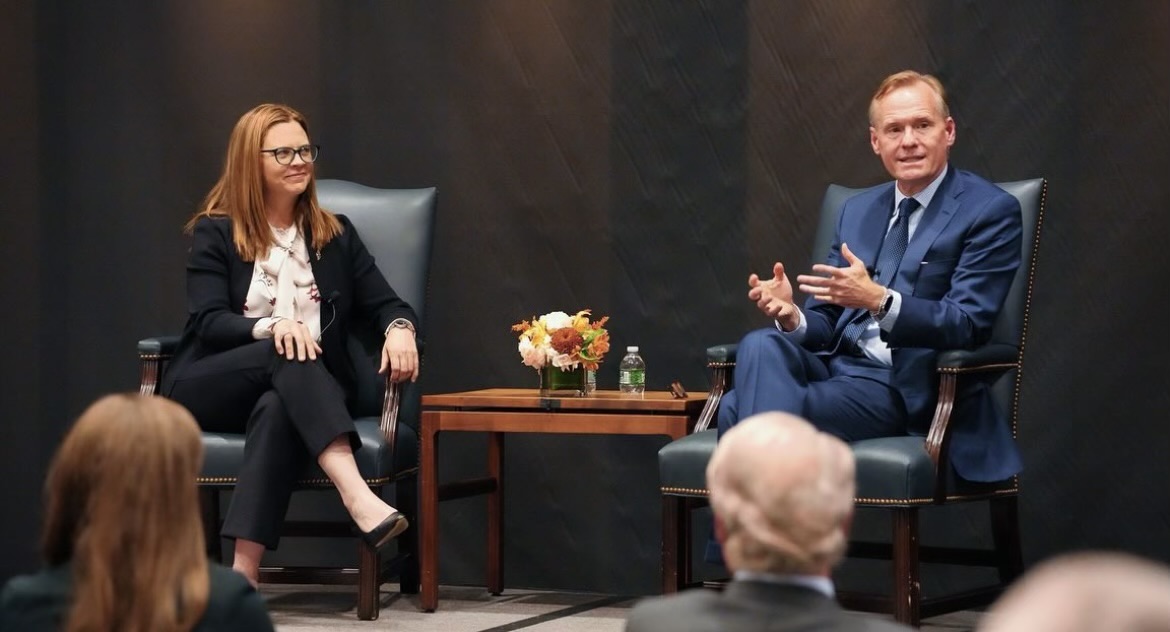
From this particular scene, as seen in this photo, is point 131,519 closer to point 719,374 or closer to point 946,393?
point 946,393

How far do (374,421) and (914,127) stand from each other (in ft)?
5.59

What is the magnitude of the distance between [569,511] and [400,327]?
1.00 metres

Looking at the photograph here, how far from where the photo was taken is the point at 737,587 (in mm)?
1601

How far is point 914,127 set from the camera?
400cm

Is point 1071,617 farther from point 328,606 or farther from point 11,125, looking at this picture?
point 11,125

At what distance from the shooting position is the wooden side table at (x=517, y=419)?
4113 millimetres

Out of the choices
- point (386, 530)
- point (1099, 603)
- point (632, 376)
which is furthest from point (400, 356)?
point (1099, 603)

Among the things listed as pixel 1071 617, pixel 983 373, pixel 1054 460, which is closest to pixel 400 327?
pixel 983 373

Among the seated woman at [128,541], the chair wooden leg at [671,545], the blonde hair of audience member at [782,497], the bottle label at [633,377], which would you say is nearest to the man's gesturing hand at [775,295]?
the chair wooden leg at [671,545]

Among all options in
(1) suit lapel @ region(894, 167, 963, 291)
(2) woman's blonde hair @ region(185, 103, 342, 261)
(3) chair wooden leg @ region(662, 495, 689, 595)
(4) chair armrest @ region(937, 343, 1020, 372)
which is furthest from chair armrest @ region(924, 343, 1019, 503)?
(2) woman's blonde hair @ region(185, 103, 342, 261)

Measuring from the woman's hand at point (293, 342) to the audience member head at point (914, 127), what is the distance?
162 cm

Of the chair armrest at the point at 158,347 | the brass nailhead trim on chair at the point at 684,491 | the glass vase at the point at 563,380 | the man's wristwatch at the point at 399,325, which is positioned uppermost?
the man's wristwatch at the point at 399,325

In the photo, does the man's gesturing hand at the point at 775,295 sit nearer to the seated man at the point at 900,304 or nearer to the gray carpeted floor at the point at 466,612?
the seated man at the point at 900,304

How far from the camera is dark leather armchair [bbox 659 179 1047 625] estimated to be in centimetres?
354
